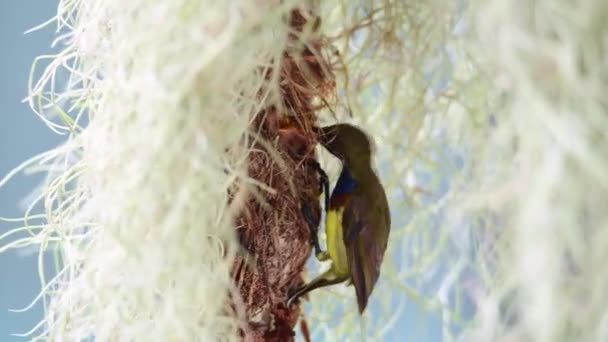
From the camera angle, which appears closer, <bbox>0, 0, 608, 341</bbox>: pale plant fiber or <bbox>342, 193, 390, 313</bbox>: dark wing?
<bbox>0, 0, 608, 341</bbox>: pale plant fiber

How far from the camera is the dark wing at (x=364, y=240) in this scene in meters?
0.48

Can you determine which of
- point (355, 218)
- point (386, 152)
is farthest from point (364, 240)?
point (386, 152)

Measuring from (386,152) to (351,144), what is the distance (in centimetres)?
8

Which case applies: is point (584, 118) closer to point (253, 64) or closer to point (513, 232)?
point (513, 232)

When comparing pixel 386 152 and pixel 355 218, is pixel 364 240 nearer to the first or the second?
pixel 355 218

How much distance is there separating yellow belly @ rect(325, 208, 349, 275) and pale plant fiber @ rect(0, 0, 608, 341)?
0.05m

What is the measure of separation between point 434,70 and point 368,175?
0.24ft

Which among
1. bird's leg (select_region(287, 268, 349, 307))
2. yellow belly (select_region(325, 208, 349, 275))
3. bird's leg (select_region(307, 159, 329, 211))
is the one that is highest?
bird's leg (select_region(307, 159, 329, 211))

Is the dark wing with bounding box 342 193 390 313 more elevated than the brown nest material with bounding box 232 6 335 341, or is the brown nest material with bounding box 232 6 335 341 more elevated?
the brown nest material with bounding box 232 6 335 341

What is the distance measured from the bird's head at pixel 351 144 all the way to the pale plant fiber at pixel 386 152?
0.07ft

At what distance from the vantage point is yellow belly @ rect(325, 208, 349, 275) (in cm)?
50

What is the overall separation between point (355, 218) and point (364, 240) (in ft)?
0.05

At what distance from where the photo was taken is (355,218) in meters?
0.49

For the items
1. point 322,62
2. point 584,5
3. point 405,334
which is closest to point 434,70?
point 322,62
